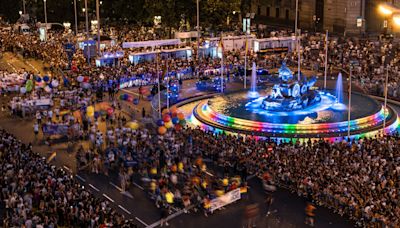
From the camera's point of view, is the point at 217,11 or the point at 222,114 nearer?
the point at 222,114

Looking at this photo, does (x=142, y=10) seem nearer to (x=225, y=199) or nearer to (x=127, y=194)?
(x=127, y=194)

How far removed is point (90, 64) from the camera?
67125 mm

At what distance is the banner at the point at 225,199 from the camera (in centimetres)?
3173

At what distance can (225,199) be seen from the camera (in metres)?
32.2

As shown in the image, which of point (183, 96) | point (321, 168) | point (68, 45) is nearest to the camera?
point (321, 168)

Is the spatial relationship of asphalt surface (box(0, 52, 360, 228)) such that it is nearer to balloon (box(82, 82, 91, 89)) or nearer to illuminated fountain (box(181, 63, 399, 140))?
illuminated fountain (box(181, 63, 399, 140))

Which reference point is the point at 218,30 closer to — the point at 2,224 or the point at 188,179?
the point at 188,179

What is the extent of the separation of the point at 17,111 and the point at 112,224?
24920mm

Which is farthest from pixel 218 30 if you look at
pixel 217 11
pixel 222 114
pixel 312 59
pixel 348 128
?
pixel 348 128

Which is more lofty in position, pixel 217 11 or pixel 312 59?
pixel 217 11

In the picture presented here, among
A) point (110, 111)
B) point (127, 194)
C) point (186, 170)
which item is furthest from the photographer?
point (110, 111)

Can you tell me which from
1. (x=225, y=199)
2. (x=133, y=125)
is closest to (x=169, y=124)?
(x=133, y=125)

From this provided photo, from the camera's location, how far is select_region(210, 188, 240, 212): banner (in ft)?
104

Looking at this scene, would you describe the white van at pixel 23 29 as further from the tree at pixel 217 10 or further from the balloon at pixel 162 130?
the balloon at pixel 162 130
